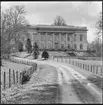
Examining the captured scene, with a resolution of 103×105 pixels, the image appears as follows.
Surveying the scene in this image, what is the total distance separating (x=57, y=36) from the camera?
368 ft

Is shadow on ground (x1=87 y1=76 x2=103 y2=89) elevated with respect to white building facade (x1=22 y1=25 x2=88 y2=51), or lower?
lower

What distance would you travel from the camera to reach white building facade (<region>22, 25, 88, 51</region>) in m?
108

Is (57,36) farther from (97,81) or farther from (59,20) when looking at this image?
(97,81)

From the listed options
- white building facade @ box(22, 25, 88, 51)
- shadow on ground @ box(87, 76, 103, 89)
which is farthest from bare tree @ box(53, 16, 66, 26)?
shadow on ground @ box(87, 76, 103, 89)

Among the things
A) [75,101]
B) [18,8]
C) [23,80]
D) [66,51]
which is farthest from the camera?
[66,51]

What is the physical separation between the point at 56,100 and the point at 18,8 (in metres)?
37.0

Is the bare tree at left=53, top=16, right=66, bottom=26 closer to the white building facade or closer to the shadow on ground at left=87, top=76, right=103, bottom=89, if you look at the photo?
the white building facade

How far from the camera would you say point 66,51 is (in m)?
97.1

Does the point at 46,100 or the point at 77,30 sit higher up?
the point at 77,30

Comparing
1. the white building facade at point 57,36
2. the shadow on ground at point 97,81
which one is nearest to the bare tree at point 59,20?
the white building facade at point 57,36

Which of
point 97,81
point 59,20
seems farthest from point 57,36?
point 97,81

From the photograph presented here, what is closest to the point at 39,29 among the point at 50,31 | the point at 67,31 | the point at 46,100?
the point at 50,31

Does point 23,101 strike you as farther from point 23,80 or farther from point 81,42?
point 81,42

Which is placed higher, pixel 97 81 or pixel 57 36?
pixel 57 36
